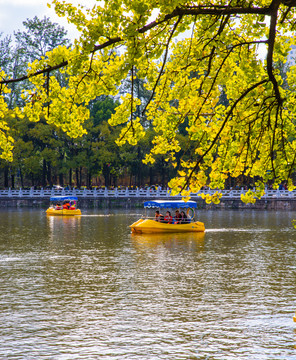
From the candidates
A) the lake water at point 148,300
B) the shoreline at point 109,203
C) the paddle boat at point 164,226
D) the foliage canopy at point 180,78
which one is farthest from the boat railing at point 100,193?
the foliage canopy at point 180,78

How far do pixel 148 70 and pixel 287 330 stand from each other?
701 centimetres

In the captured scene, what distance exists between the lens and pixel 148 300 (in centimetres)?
1482

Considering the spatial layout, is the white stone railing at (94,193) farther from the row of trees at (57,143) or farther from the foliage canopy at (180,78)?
the foliage canopy at (180,78)

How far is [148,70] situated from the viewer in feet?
26.5

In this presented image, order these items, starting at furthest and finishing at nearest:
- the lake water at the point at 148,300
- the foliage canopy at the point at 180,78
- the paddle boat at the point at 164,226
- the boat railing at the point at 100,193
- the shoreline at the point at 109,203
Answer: the boat railing at the point at 100,193 → the shoreline at the point at 109,203 → the paddle boat at the point at 164,226 → the lake water at the point at 148,300 → the foliage canopy at the point at 180,78

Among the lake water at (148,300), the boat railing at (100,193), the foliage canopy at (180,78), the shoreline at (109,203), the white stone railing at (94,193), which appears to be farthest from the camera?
the white stone railing at (94,193)

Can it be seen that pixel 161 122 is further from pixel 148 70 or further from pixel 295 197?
pixel 295 197

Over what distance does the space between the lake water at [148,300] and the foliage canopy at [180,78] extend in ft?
13.5

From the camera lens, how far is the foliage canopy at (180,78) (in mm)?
6801

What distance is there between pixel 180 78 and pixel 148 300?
767 centimetres

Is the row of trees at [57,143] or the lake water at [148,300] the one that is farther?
the row of trees at [57,143]

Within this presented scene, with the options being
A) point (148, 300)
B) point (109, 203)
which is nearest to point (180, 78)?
point (148, 300)

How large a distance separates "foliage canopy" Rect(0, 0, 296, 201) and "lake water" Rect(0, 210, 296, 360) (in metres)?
4.13

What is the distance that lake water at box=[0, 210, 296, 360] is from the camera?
1095 cm
